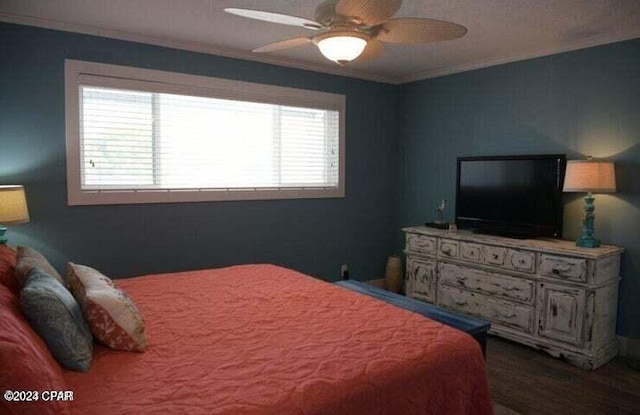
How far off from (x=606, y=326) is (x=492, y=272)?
860 mm

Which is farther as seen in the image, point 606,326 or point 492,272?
point 492,272

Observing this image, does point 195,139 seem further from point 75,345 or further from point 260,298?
point 75,345

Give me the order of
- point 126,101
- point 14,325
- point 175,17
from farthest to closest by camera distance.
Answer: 1. point 126,101
2. point 175,17
3. point 14,325

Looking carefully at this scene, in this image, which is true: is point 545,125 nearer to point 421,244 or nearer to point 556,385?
point 421,244

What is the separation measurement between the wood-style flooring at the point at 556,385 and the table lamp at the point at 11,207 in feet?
10.2

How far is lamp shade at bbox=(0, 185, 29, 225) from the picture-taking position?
2.52 m

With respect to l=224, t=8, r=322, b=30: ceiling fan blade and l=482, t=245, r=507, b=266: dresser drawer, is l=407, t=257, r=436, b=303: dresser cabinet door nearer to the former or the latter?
l=482, t=245, r=507, b=266: dresser drawer

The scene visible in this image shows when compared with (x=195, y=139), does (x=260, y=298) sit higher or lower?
lower

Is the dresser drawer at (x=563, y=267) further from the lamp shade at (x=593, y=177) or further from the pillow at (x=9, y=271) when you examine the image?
the pillow at (x=9, y=271)

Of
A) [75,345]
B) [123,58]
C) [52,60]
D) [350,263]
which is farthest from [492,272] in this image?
[52,60]

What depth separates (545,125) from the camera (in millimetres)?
3730

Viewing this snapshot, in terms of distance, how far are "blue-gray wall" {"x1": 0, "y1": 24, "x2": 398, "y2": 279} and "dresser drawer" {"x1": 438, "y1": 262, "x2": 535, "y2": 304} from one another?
1180mm

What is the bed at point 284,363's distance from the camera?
132 cm

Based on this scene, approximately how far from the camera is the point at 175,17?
2.97 meters
